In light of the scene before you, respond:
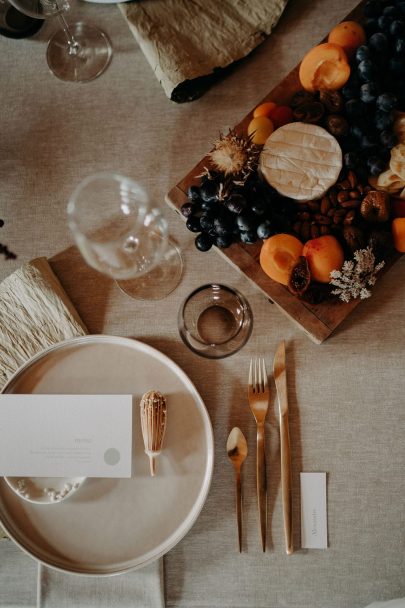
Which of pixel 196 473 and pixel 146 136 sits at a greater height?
pixel 146 136

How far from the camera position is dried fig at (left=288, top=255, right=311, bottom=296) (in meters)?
0.75

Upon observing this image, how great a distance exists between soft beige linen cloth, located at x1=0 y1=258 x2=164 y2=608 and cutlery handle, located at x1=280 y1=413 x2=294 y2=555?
0.21 metres

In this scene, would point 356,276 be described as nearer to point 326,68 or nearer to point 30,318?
point 326,68

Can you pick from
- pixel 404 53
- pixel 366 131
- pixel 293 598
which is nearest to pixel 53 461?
pixel 293 598

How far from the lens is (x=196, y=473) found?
81 centimetres

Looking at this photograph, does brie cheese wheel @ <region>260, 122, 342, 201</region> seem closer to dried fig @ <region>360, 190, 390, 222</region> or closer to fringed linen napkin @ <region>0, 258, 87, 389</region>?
dried fig @ <region>360, 190, 390, 222</region>

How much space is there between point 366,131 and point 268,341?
362mm

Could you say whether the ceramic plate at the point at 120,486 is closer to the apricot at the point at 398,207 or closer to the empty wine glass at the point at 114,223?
the empty wine glass at the point at 114,223

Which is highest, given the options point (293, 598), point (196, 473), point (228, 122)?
point (228, 122)

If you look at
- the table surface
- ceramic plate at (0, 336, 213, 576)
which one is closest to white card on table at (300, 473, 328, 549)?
the table surface

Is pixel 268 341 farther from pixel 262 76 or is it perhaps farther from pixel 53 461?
pixel 262 76

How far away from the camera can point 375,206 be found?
77 cm

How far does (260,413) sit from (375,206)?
37 cm

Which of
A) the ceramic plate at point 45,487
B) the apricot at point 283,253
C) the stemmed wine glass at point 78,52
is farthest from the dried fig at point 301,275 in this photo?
the stemmed wine glass at point 78,52
